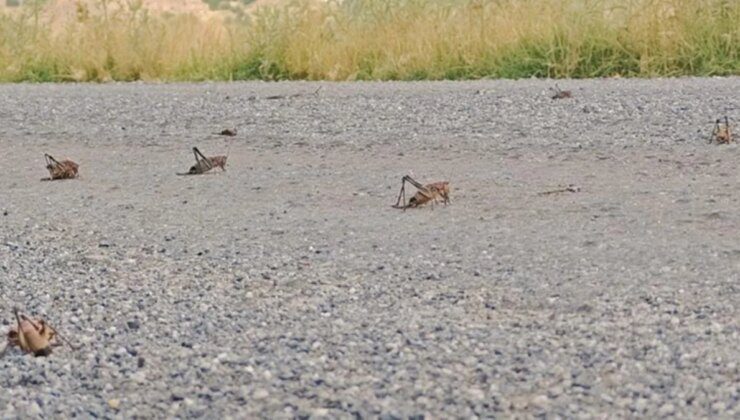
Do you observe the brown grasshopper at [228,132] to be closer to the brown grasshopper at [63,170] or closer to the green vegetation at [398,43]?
the brown grasshopper at [63,170]

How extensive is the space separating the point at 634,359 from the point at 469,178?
270cm

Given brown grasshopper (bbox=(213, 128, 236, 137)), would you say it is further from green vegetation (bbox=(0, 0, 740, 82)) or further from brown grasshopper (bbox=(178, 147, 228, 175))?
green vegetation (bbox=(0, 0, 740, 82))

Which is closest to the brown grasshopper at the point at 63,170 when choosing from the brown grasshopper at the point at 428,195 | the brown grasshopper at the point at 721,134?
the brown grasshopper at the point at 428,195

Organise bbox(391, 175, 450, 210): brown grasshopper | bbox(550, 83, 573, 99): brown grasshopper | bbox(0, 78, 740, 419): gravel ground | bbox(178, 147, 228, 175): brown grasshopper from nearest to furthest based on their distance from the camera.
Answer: bbox(0, 78, 740, 419): gravel ground → bbox(391, 175, 450, 210): brown grasshopper → bbox(178, 147, 228, 175): brown grasshopper → bbox(550, 83, 573, 99): brown grasshopper

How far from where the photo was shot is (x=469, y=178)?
17.4 ft

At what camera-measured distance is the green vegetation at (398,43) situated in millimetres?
9648

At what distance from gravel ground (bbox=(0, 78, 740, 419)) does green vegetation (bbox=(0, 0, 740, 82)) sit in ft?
7.62

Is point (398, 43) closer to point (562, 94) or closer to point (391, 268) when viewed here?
point (562, 94)

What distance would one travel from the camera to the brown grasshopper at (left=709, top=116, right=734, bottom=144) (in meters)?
5.62

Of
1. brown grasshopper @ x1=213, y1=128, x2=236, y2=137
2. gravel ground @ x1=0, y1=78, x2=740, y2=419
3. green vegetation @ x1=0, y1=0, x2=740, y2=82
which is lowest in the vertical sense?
gravel ground @ x1=0, y1=78, x2=740, y2=419

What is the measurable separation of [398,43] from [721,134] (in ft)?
17.9

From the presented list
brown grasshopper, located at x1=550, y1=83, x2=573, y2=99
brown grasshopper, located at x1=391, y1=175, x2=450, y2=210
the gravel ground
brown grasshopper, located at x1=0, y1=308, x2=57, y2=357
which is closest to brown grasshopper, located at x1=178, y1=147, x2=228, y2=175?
the gravel ground

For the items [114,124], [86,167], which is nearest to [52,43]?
[114,124]

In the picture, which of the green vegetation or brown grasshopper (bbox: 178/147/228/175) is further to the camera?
the green vegetation
